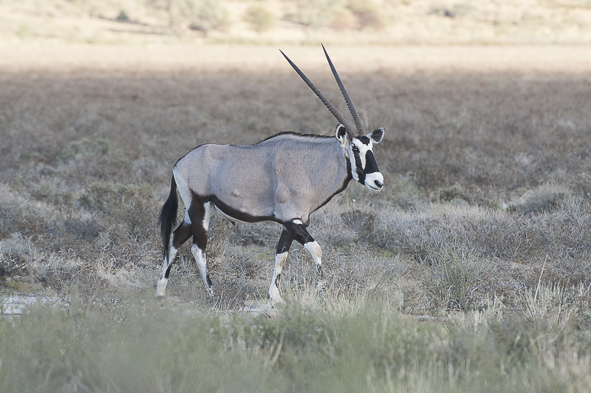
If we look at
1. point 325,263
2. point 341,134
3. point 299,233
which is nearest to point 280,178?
point 299,233

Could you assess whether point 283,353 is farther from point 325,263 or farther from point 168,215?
point 325,263

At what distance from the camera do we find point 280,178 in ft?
18.0

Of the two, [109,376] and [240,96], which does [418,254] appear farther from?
[240,96]

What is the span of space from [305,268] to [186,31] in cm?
6936

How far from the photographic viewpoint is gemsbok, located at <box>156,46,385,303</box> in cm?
532

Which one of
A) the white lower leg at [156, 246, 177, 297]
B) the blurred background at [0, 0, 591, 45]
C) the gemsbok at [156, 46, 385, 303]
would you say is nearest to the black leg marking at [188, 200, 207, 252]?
the gemsbok at [156, 46, 385, 303]

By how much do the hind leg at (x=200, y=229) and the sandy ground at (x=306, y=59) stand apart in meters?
30.5

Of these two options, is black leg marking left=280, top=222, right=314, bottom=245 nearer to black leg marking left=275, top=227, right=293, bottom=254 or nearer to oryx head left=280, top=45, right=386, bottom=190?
black leg marking left=275, top=227, right=293, bottom=254

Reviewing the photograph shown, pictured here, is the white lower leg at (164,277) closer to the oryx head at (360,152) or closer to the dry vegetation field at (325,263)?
the dry vegetation field at (325,263)

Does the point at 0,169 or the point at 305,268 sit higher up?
the point at 305,268

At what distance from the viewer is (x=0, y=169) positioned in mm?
13062

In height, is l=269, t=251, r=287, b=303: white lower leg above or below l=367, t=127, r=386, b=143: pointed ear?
below

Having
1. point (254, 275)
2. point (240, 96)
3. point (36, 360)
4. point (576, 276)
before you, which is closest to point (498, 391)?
point (36, 360)

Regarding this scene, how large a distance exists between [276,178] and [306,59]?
38862 mm
